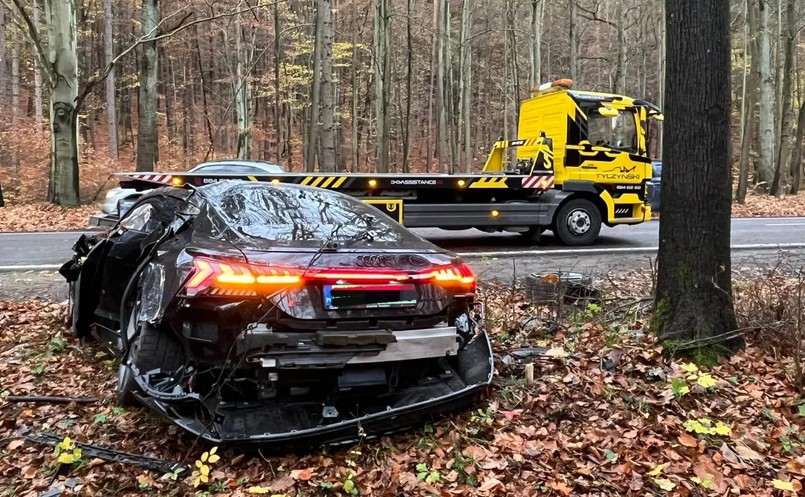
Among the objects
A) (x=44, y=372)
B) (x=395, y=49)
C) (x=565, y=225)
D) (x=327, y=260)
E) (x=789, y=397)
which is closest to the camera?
(x=327, y=260)

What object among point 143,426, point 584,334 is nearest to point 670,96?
point 584,334

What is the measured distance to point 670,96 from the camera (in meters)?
4.33

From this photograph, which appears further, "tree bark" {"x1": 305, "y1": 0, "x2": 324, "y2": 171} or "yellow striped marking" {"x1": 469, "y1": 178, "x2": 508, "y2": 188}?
"tree bark" {"x1": 305, "y1": 0, "x2": 324, "y2": 171}

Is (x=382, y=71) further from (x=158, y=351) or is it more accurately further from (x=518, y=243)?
(x=158, y=351)

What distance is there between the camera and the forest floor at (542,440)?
312 centimetres

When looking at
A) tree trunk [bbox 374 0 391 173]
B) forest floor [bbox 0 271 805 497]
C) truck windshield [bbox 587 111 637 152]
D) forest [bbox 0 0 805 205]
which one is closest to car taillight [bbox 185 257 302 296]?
forest floor [bbox 0 271 805 497]

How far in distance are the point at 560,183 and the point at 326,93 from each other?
628 cm

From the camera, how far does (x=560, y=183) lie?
11.8 metres

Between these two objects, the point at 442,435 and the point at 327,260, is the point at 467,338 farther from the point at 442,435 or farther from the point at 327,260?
the point at 327,260

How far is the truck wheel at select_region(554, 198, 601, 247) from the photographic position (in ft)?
39.1

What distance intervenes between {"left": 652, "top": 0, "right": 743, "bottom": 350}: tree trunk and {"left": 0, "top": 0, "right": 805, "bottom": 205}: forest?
1121 centimetres

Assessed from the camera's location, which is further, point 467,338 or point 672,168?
point 672,168

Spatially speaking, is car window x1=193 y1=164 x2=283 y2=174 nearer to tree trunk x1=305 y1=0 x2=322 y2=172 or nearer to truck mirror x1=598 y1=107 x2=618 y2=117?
tree trunk x1=305 y1=0 x2=322 y2=172

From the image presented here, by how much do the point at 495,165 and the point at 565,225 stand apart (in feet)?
8.81
